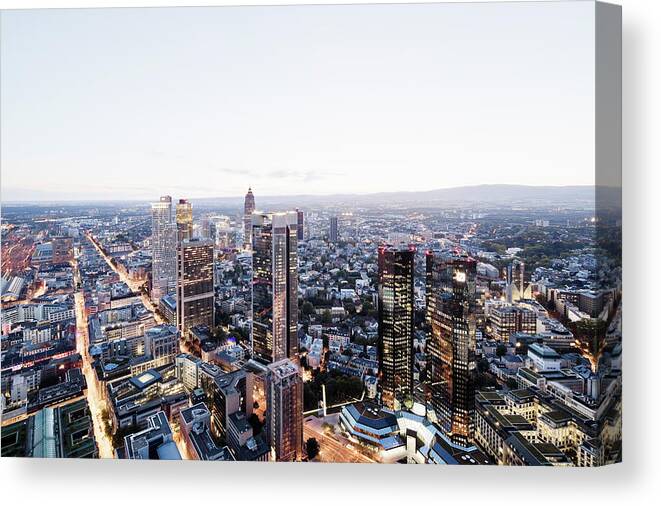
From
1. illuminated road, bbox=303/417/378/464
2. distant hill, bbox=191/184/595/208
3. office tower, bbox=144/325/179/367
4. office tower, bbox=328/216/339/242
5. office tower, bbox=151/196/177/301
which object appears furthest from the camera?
office tower, bbox=328/216/339/242

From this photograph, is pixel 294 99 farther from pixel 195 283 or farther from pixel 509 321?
pixel 509 321

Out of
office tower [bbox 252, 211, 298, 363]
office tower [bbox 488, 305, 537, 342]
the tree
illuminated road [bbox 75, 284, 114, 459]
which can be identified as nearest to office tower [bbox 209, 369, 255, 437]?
office tower [bbox 252, 211, 298, 363]

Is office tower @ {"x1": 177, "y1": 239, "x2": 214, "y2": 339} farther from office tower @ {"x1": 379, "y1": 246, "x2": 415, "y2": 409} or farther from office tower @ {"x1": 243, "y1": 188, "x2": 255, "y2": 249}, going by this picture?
office tower @ {"x1": 379, "y1": 246, "x2": 415, "y2": 409}

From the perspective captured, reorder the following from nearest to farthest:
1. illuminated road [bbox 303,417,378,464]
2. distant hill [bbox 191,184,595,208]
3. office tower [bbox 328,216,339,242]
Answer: illuminated road [bbox 303,417,378,464] < distant hill [bbox 191,184,595,208] < office tower [bbox 328,216,339,242]

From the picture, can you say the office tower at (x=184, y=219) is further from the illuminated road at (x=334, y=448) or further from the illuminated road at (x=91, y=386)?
the illuminated road at (x=334, y=448)

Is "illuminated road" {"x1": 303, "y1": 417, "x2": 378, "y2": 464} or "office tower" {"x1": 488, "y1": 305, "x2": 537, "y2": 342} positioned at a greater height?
"office tower" {"x1": 488, "y1": 305, "x2": 537, "y2": 342}

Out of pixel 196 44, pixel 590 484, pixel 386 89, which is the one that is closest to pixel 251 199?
pixel 196 44

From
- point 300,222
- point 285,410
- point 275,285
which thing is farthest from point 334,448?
point 300,222
